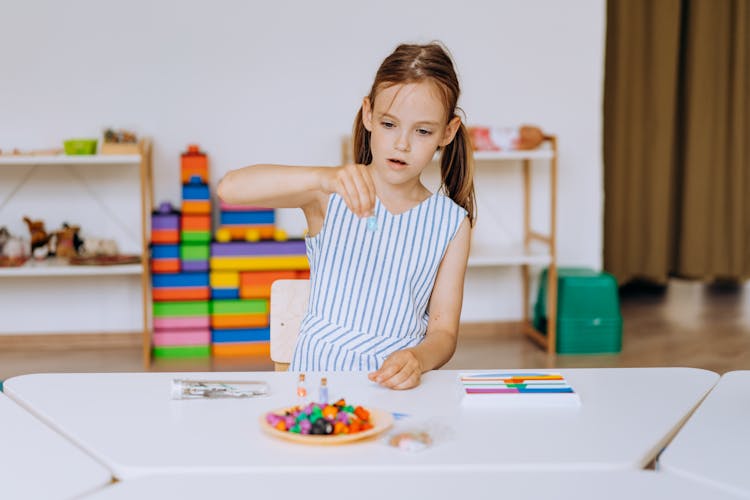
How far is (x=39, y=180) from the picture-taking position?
12.2 ft

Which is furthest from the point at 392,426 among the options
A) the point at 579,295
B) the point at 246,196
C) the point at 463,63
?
the point at 463,63

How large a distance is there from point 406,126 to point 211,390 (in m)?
0.55

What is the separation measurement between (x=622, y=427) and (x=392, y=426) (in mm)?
283

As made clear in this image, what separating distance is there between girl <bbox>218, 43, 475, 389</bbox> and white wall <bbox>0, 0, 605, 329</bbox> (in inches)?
82.8

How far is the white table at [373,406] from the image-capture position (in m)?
1.03

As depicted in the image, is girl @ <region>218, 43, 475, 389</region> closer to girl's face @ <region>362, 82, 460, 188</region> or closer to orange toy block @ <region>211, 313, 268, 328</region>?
girl's face @ <region>362, 82, 460, 188</region>

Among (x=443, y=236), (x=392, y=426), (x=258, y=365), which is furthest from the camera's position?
(x=258, y=365)

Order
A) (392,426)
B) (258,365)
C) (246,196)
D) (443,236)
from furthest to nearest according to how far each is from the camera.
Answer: (258,365) → (443,236) → (246,196) → (392,426)

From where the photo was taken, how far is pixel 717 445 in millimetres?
1088

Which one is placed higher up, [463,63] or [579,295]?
[463,63]

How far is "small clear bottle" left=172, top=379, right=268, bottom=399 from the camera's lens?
1274 mm

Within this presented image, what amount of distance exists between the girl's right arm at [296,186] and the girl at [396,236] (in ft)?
0.04

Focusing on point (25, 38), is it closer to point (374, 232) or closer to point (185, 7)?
point (185, 7)


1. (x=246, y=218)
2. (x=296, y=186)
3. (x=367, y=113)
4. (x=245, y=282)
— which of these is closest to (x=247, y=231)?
(x=246, y=218)
